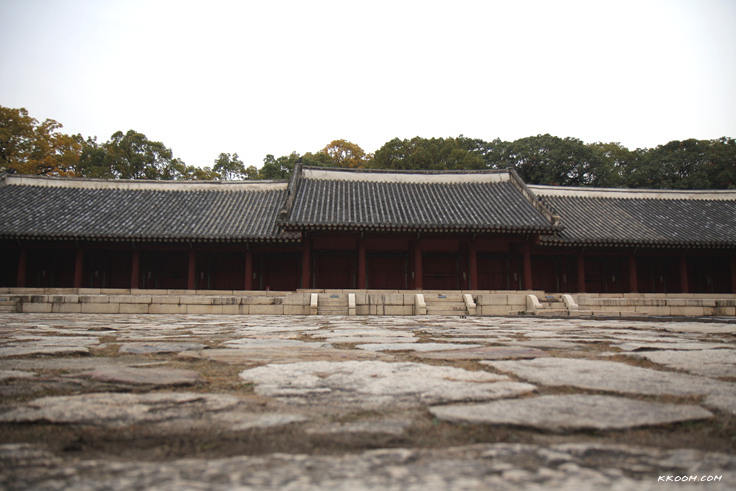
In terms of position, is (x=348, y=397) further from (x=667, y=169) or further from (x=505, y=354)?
(x=667, y=169)

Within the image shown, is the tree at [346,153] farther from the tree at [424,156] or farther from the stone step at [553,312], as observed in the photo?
the stone step at [553,312]

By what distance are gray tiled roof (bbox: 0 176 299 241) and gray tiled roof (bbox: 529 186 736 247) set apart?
12237mm

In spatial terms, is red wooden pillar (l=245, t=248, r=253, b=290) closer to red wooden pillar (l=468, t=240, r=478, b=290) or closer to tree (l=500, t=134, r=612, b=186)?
red wooden pillar (l=468, t=240, r=478, b=290)

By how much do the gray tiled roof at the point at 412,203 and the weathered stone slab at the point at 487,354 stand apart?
43.8 feet

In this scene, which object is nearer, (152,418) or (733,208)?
(152,418)

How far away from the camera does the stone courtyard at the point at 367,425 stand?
1023 mm

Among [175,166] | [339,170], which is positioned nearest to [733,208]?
[339,170]

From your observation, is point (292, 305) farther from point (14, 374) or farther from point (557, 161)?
point (557, 161)

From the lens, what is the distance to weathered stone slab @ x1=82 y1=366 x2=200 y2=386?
2084mm

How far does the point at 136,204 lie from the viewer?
20719 mm

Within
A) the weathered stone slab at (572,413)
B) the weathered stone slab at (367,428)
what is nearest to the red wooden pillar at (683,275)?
the weathered stone slab at (572,413)

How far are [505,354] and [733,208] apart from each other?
85.0 ft

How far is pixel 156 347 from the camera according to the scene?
3.57 m

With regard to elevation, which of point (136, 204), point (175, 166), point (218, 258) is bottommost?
point (218, 258)
